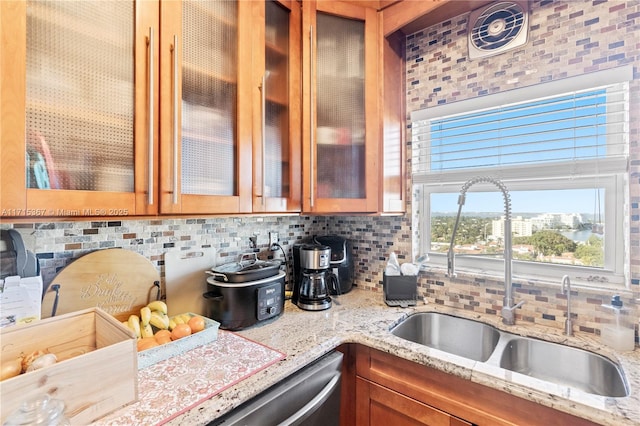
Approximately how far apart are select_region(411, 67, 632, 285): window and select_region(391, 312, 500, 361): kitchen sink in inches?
11.3

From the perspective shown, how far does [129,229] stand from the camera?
1.20 meters

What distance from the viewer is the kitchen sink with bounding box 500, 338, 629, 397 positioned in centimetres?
104

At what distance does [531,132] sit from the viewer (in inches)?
53.7

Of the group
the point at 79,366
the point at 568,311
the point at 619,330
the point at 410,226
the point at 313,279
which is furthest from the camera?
the point at 410,226

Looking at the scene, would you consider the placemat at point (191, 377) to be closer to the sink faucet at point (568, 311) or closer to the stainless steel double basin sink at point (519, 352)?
the stainless steel double basin sink at point (519, 352)

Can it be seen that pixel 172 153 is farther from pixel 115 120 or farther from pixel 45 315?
pixel 45 315

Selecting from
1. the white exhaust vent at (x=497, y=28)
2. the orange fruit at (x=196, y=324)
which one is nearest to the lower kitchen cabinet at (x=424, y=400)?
the orange fruit at (x=196, y=324)

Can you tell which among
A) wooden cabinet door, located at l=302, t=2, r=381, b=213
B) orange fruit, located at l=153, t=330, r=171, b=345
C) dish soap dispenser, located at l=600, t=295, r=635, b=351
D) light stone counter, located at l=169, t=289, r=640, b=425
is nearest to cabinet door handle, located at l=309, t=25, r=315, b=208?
wooden cabinet door, located at l=302, t=2, r=381, b=213

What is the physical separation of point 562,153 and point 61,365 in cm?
184

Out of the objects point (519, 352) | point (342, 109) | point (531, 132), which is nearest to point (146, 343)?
point (342, 109)

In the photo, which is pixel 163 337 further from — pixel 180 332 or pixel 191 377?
pixel 191 377

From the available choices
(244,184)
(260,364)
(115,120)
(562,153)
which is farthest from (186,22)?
(562,153)

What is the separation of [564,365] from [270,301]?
46.4 inches

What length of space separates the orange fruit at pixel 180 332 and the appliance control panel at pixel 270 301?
286mm
